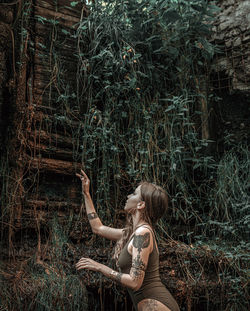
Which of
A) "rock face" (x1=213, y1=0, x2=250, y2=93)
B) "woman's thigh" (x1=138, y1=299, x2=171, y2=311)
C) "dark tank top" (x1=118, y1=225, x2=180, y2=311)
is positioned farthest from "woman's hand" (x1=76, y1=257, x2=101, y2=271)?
"rock face" (x1=213, y1=0, x2=250, y2=93)

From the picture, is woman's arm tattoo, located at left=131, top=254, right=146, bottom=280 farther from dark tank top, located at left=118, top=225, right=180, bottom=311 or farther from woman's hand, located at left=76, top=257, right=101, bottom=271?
woman's hand, located at left=76, top=257, right=101, bottom=271

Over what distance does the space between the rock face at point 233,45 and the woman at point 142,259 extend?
3.24 m

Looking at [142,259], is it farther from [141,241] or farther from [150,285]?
[150,285]

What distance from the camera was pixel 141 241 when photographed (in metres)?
2.62

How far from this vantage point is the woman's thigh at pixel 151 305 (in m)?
2.58

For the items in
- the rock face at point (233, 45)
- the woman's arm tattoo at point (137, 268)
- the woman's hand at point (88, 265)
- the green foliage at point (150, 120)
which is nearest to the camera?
the woman's arm tattoo at point (137, 268)

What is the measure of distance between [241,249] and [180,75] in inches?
95.1

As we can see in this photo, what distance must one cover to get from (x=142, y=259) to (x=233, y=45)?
4124 mm

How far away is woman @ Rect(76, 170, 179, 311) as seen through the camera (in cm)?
256

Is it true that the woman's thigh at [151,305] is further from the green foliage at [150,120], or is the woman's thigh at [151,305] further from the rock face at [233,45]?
the rock face at [233,45]

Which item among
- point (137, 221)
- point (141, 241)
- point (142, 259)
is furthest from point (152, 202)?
point (142, 259)

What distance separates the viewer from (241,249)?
13.4 ft

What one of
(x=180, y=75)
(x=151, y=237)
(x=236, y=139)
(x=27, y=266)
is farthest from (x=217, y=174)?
(x=27, y=266)

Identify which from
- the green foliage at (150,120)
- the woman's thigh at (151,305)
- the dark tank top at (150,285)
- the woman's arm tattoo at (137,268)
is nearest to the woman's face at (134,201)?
the dark tank top at (150,285)
